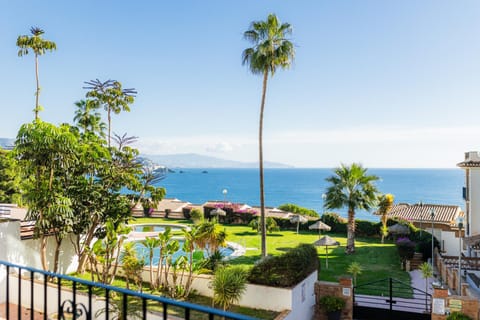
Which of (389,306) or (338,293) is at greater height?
(338,293)

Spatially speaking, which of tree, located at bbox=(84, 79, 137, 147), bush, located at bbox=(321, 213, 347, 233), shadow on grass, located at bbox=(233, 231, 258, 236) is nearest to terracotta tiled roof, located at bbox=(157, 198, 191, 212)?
shadow on grass, located at bbox=(233, 231, 258, 236)

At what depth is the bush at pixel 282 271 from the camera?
38.2 feet

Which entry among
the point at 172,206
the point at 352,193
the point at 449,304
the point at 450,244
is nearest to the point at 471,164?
the point at 450,244

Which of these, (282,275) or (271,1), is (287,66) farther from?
(282,275)

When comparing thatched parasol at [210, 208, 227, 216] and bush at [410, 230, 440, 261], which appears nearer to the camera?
bush at [410, 230, 440, 261]

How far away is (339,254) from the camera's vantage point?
22641 millimetres

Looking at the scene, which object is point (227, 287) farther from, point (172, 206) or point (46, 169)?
point (172, 206)

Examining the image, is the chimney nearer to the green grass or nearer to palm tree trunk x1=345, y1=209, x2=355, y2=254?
the green grass

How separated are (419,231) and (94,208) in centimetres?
2135

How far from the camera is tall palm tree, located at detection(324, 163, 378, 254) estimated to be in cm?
2270

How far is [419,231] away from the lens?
25469 millimetres

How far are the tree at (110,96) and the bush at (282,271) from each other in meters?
13.6

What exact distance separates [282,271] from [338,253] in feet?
40.6

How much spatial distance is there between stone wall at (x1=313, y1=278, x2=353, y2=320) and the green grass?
320 centimetres
